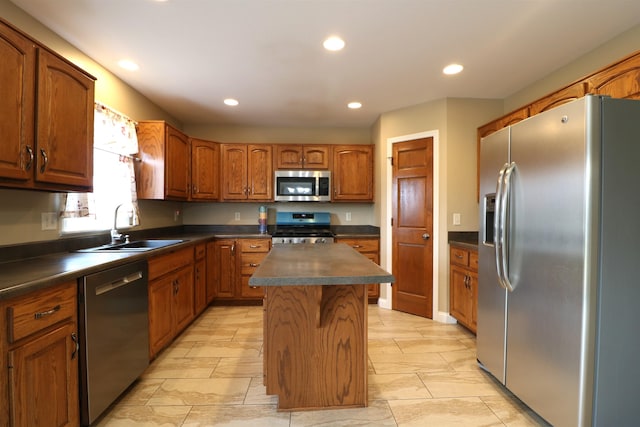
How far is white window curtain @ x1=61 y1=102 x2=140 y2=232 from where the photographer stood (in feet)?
7.41

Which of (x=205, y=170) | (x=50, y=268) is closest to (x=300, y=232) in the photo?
(x=205, y=170)

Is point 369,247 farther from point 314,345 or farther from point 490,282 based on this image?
point 314,345

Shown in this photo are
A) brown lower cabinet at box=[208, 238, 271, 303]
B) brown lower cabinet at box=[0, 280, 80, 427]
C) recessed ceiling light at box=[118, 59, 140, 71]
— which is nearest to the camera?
brown lower cabinet at box=[0, 280, 80, 427]

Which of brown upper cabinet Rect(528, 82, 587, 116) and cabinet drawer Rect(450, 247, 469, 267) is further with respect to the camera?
cabinet drawer Rect(450, 247, 469, 267)

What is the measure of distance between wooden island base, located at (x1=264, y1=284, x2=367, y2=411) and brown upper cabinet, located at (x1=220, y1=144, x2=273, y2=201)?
8.28 feet

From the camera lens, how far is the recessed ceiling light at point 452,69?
2.54 m

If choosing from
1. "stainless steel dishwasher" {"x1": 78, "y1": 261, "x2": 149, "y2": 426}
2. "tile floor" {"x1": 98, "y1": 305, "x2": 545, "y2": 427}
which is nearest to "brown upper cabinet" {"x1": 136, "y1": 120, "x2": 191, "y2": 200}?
"stainless steel dishwasher" {"x1": 78, "y1": 261, "x2": 149, "y2": 426}

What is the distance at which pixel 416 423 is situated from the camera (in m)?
1.64

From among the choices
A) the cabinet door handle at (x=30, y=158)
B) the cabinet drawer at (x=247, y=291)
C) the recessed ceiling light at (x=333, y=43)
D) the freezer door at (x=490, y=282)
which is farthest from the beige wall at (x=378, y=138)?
the recessed ceiling light at (x=333, y=43)

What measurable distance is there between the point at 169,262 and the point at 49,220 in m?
0.84

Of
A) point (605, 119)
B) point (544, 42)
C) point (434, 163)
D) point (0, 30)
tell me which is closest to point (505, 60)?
point (544, 42)

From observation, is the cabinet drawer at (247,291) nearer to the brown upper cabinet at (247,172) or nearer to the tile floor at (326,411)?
the tile floor at (326,411)

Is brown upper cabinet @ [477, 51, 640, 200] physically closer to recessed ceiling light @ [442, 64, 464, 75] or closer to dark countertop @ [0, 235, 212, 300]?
recessed ceiling light @ [442, 64, 464, 75]

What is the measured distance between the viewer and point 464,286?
2855mm
